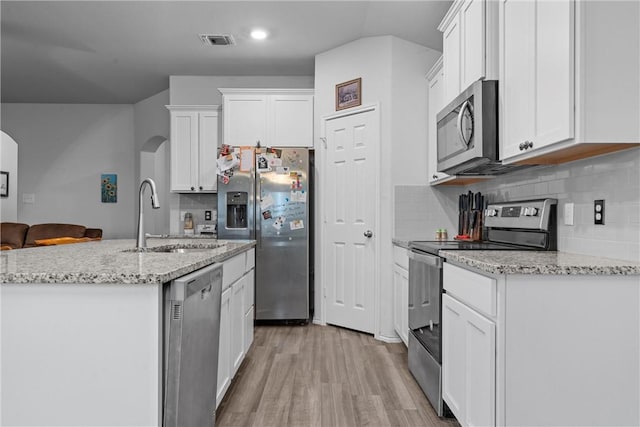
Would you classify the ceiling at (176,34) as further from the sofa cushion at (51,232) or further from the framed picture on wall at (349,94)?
the sofa cushion at (51,232)

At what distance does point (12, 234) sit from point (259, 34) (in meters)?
4.06

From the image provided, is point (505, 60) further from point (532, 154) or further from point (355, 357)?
point (355, 357)

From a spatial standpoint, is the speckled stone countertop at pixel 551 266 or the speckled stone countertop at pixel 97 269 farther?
the speckled stone countertop at pixel 551 266

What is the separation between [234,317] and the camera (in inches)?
105

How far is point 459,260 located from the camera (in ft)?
6.80

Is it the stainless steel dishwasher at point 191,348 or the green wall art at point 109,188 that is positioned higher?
the green wall art at point 109,188

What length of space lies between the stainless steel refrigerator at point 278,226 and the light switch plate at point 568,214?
261 cm

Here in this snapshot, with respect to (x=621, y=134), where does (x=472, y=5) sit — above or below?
above

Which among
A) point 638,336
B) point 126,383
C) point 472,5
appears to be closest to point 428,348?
point 638,336

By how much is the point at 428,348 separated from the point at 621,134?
1473 mm

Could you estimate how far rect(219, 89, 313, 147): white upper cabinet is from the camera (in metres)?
4.86

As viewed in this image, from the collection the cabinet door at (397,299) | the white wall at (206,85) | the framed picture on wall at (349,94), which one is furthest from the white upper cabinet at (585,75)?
the white wall at (206,85)

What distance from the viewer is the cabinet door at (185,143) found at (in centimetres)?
516

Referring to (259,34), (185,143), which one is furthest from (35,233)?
(259,34)
